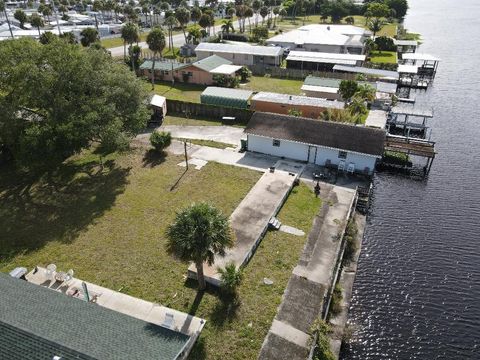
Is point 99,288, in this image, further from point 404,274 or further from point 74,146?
point 404,274

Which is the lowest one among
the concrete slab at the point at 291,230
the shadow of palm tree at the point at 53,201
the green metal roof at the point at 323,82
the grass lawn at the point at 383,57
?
the shadow of palm tree at the point at 53,201

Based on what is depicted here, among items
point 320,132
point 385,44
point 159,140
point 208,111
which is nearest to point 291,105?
point 208,111

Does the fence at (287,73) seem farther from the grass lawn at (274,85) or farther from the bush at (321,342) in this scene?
the bush at (321,342)

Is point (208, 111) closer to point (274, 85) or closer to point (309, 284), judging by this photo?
point (274, 85)

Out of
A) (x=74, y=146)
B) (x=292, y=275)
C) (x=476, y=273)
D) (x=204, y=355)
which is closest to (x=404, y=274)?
(x=476, y=273)

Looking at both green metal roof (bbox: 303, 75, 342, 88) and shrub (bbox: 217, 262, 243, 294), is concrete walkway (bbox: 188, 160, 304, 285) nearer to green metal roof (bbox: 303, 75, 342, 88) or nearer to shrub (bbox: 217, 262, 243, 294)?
shrub (bbox: 217, 262, 243, 294)

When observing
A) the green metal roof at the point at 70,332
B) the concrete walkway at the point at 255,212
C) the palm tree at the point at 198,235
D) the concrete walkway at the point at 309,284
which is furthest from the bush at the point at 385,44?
the green metal roof at the point at 70,332
